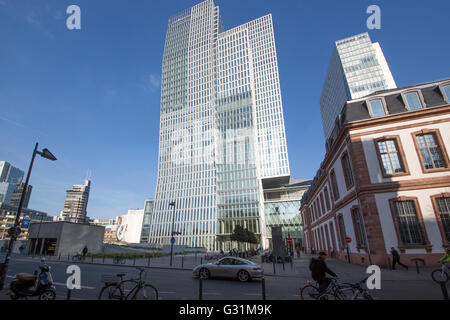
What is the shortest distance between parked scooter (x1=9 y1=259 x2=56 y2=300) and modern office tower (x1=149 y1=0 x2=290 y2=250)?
64984mm

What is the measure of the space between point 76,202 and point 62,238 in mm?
167971

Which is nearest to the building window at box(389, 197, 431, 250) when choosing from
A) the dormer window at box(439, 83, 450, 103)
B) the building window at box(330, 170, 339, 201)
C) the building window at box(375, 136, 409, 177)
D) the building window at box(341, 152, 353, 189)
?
the building window at box(375, 136, 409, 177)

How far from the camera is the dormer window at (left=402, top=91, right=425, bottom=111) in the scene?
18.5 meters

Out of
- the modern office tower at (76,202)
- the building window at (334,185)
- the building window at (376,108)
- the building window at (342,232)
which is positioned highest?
the modern office tower at (76,202)

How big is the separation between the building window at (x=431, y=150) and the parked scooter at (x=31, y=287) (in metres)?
23.7

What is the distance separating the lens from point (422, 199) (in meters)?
16.6

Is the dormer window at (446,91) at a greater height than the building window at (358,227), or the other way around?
the dormer window at (446,91)

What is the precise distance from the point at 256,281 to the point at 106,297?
8.27 m

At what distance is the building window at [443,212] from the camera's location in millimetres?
15562

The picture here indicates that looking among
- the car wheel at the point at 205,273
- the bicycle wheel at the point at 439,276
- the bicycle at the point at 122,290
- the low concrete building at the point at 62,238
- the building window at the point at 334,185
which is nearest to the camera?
the bicycle at the point at 122,290

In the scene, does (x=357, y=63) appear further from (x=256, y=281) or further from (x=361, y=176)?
(x=256, y=281)

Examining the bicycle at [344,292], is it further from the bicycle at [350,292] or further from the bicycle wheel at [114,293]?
the bicycle wheel at [114,293]

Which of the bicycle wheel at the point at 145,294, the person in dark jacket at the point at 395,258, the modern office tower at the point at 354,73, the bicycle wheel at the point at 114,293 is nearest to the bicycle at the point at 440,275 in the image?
the person in dark jacket at the point at 395,258
